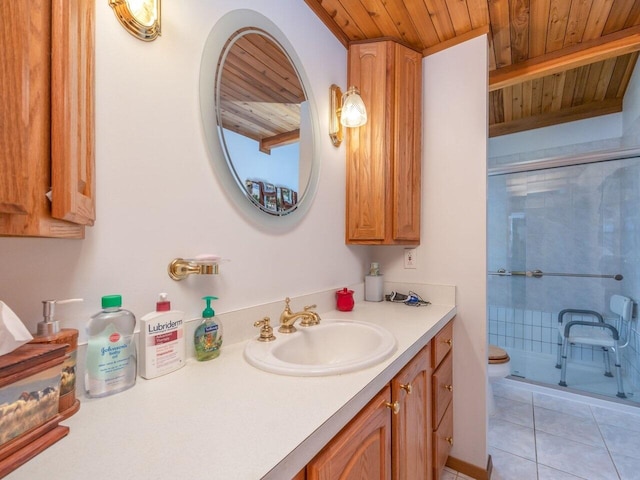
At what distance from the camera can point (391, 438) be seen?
0.83 metres

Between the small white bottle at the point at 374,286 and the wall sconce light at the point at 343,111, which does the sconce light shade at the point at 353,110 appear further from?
the small white bottle at the point at 374,286

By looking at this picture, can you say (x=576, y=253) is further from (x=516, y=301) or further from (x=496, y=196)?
(x=496, y=196)

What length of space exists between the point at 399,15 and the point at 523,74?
97 cm

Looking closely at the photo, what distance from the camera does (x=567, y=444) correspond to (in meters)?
1.65

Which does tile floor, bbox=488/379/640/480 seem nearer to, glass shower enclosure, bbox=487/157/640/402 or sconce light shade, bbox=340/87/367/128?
glass shower enclosure, bbox=487/157/640/402

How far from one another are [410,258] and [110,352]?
4.67ft

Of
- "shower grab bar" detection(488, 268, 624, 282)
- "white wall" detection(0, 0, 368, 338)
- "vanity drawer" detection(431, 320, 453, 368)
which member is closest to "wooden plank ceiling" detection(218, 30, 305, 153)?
"white wall" detection(0, 0, 368, 338)

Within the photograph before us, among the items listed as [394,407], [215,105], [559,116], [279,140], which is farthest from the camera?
[559,116]

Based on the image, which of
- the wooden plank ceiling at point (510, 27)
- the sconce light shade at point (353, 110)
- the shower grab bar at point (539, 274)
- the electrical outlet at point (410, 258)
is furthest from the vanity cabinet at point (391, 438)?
the shower grab bar at point (539, 274)

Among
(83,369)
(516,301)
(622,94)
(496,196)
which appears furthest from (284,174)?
(622,94)

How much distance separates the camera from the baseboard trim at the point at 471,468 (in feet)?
4.66

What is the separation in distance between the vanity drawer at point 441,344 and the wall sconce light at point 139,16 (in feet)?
4.53

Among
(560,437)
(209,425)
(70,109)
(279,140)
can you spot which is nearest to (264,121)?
(279,140)

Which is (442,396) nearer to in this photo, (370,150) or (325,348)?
Answer: (325,348)
